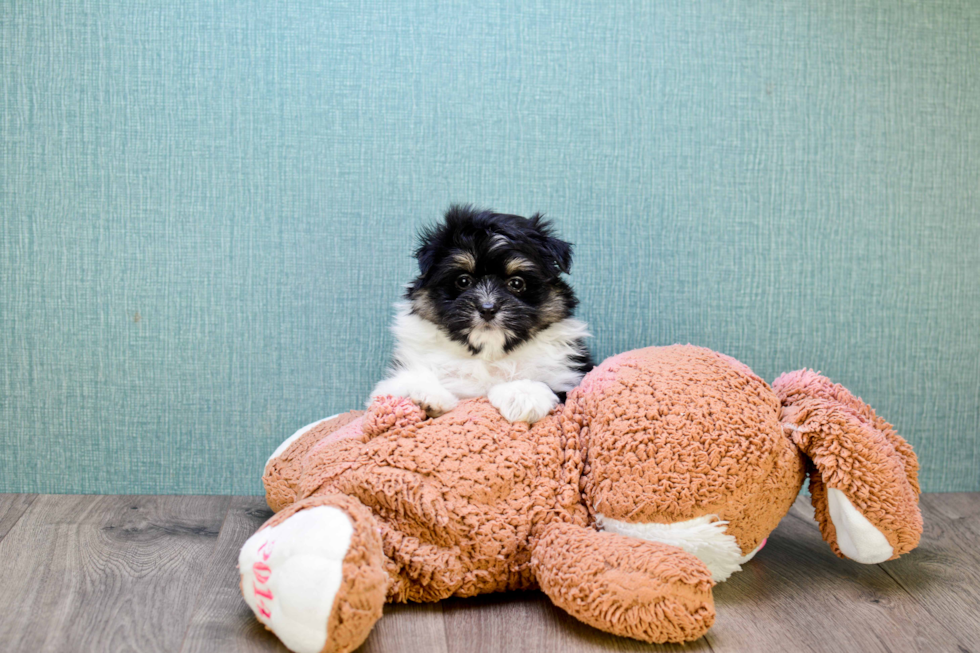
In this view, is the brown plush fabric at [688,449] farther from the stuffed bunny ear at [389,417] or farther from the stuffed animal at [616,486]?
the stuffed bunny ear at [389,417]

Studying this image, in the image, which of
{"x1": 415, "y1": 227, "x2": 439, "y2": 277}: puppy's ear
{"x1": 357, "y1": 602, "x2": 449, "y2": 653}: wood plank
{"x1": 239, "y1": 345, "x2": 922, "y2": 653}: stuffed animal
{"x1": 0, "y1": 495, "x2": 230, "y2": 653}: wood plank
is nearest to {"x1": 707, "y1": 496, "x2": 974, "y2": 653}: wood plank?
{"x1": 239, "y1": 345, "x2": 922, "y2": 653}: stuffed animal

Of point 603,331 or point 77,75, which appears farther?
point 603,331

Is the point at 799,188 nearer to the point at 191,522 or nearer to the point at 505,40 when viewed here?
the point at 505,40

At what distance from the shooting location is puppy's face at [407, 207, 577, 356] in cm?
184

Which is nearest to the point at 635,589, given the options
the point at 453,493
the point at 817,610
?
the point at 453,493

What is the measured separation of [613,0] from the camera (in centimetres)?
241

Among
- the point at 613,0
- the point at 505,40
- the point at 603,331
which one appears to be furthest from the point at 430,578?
the point at 613,0

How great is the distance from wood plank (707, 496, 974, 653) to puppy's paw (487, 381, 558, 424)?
62 cm

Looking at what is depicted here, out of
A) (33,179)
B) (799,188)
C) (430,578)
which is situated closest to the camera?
(430,578)

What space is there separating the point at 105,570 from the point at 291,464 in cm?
52

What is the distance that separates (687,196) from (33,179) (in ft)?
7.07

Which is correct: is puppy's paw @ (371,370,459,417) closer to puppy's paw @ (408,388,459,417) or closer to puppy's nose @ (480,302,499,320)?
puppy's paw @ (408,388,459,417)

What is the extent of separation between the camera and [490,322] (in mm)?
1837

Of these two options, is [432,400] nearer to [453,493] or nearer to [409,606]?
[453,493]
